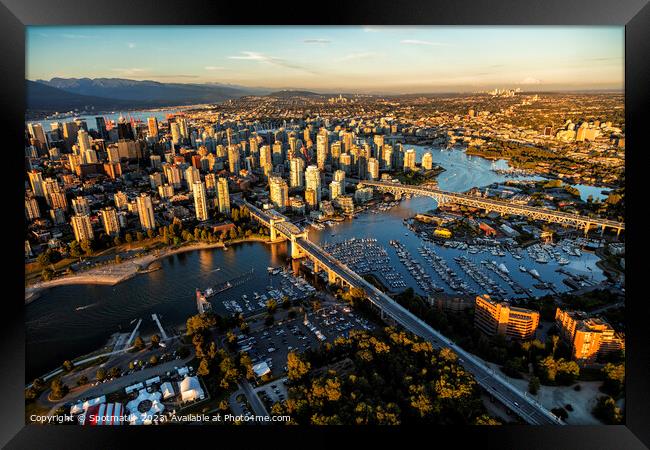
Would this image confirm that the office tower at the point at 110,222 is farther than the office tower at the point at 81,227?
Yes

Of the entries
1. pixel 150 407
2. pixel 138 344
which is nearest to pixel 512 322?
pixel 150 407

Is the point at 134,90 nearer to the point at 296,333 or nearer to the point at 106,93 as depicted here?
the point at 106,93

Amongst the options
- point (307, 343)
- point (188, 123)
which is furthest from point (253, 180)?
point (307, 343)

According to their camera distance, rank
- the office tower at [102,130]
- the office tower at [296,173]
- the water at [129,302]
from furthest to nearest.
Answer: the office tower at [296,173]
the office tower at [102,130]
the water at [129,302]

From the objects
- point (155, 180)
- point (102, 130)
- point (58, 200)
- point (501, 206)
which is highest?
point (102, 130)

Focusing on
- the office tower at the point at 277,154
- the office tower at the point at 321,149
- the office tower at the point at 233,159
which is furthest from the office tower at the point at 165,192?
the office tower at the point at 321,149

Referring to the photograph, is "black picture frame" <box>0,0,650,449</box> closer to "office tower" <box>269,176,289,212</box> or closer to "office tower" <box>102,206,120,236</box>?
"office tower" <box>102,206,120,236</box>

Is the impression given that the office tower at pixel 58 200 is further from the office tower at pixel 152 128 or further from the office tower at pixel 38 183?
the office tower at pixel 152 128

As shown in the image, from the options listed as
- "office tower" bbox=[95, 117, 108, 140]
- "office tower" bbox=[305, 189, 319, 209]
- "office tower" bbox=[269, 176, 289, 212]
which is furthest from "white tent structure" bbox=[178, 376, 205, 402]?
"office tower" bbox=[95, 117, 108, 140]
